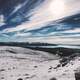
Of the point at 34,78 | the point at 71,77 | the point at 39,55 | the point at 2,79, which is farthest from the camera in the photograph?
the point at 39,55

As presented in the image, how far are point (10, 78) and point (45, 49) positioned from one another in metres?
20.3

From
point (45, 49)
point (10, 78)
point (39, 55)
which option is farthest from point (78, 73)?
point (45, 49)

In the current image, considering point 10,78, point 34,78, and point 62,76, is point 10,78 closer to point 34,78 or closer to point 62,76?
point 34,78

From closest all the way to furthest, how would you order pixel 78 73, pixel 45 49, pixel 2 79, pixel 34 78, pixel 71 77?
pixel 78 73, pixel 71 77, pixel 34 78, pixel 2 79, pixel 45 49

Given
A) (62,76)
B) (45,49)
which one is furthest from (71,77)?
(45,49)

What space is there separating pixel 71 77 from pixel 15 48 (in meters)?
22.5

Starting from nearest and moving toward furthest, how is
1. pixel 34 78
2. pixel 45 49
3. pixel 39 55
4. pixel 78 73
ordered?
pixel 78 73 < pixel 34 78 < pixel 39 55 < pixel 45 49

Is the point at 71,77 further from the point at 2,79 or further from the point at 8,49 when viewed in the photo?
the point at 8,49

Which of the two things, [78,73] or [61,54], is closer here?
[78,73]

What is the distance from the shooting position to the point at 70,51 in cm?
3188

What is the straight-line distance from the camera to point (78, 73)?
30.0 feet

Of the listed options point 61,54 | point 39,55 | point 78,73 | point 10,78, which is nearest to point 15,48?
point 39,55

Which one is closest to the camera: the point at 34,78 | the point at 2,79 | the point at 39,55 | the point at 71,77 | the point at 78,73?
the point at 78,73

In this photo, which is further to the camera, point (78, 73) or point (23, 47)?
point (23, 47)
